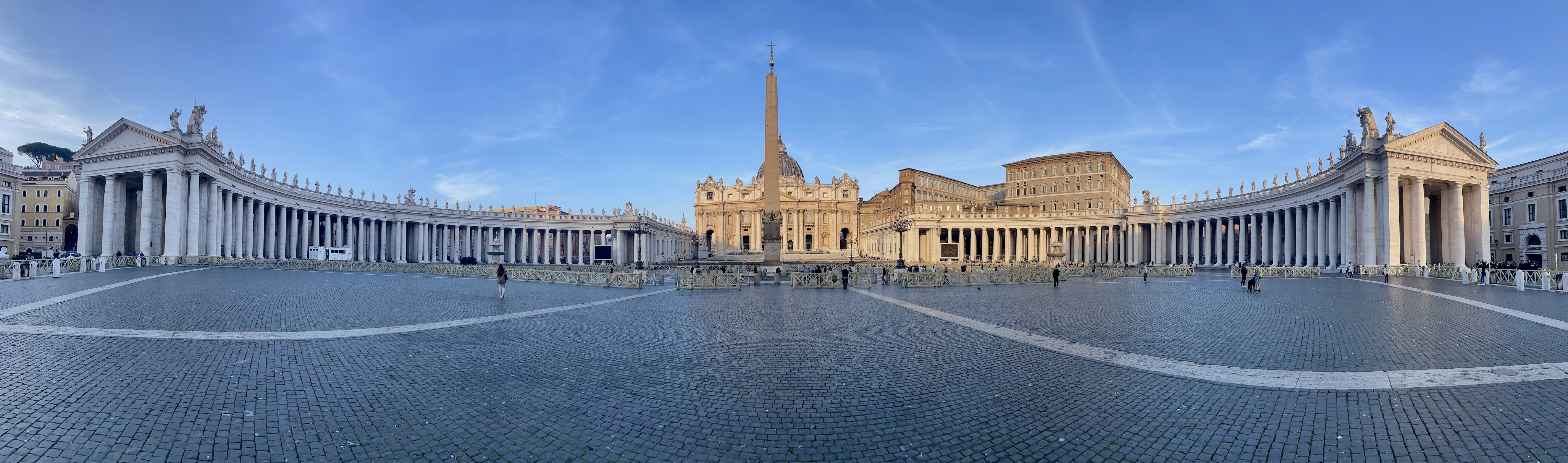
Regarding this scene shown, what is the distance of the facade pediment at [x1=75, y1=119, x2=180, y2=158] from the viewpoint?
123 ft

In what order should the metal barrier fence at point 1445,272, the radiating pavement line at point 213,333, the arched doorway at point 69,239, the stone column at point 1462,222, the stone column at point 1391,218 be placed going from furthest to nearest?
the arched doorway at point 69,239, the stone column at point 1462,222, the stone column at point 1391,218, the metal barrier fence at point 1445,272, the radiating pavement line at point 213,333

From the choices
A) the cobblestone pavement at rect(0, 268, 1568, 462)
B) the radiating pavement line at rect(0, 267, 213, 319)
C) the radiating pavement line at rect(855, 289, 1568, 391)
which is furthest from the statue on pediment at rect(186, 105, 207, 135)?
the radiating pavement line at rect(855, 289, 1568, 391)

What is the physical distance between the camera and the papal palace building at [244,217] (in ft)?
124

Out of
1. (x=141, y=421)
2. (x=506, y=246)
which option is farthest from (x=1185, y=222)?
(x=506, y=246)

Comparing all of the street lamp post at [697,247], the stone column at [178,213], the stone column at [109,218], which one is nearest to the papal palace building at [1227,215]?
the street lamp post at [697,247]

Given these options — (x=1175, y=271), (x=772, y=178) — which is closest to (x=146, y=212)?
(x=772, y=178)

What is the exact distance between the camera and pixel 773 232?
1505 inches

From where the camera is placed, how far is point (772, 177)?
36.4m

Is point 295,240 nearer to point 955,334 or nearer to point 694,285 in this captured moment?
point 694,285

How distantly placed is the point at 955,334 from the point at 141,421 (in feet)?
33.6

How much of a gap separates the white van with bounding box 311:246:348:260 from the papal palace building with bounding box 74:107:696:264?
2.55m

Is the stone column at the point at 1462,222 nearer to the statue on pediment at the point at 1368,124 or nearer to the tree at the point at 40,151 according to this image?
the statue on pediment at the point at 1368,124

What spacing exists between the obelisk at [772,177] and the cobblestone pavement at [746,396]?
79.7 ft

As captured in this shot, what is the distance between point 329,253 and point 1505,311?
67.3 m
